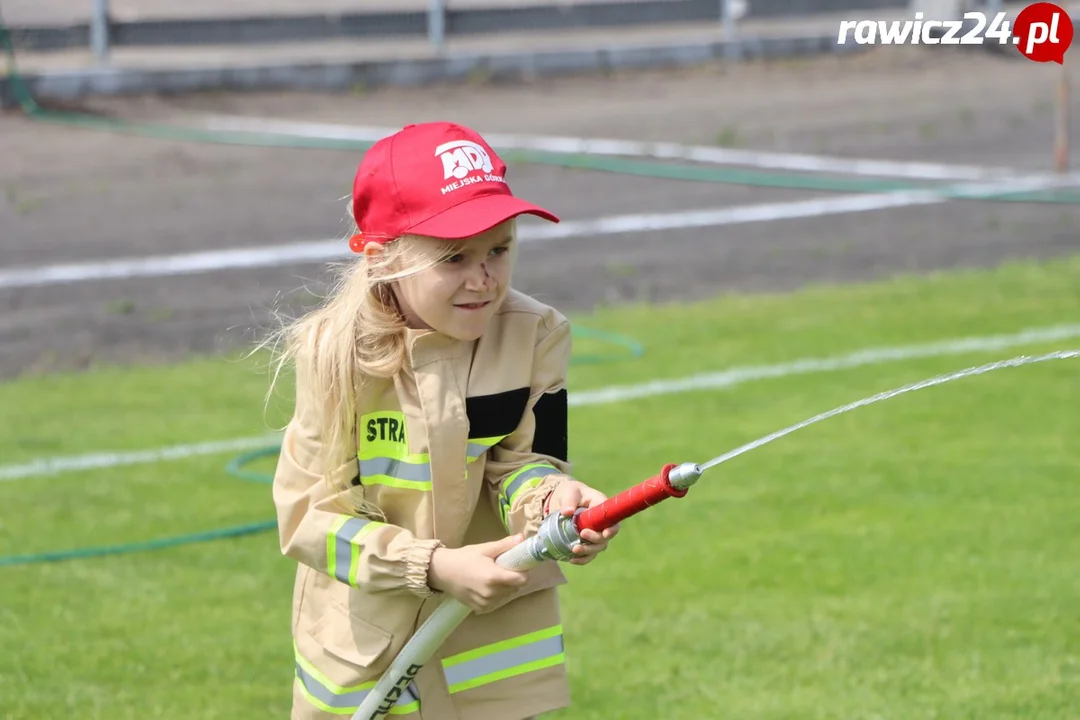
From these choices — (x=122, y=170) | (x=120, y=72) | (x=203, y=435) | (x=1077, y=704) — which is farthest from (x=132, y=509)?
(x=120, y=72)

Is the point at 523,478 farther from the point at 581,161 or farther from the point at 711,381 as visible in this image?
the point at 581,161

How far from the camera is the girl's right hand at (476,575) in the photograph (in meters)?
2.72

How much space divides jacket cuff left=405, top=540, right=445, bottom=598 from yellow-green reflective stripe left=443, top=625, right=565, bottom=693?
9.5 inches

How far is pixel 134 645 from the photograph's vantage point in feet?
15.1

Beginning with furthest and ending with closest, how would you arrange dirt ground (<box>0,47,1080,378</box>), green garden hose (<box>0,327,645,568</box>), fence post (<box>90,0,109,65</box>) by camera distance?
fence post (<box>90,0,109,65</box>) < dirt ground (<box>0,47,1080,378</box>) < green garden hose (<box>0,327,645,568</box>)

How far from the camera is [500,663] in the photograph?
9.93ft

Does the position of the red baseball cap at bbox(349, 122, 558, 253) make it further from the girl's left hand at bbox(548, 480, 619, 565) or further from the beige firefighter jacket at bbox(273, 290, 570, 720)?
the girl's left hand at bbox(548, 480, 619, 565)

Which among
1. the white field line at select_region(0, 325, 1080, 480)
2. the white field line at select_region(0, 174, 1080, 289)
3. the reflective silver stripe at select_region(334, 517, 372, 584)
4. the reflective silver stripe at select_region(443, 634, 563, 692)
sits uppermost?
the reflective silver stripe at select_region(334, 517, 372, 584)

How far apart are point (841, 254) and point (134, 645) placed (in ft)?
21.3

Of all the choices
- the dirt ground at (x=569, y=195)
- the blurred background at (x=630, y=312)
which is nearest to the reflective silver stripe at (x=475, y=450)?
the blurred background at (x=630, y=312)

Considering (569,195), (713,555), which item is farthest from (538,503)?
(569,195)

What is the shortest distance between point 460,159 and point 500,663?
36.7 inches

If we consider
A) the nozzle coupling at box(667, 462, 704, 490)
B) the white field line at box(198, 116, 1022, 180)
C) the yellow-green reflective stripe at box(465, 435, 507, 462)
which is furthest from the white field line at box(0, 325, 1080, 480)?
the white field line at box(198, 116, 1022, 180)

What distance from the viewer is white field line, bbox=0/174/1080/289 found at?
31.8ft
